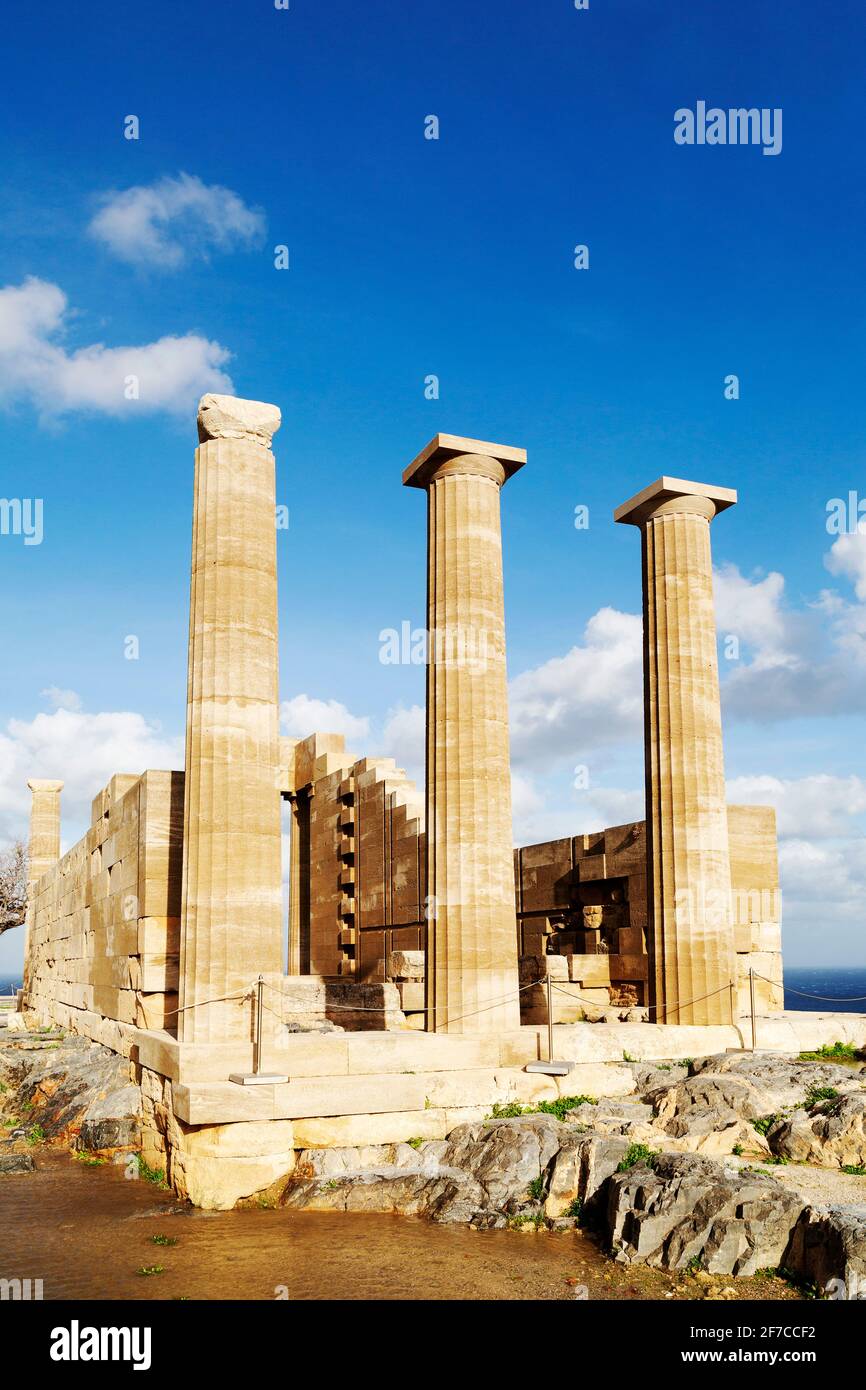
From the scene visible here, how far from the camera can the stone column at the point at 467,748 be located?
55.6 ft

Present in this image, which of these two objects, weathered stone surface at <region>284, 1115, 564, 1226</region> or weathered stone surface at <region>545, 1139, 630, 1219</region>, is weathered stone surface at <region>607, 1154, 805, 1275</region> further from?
weathered stone surface at <region>284, 1115, 564, 1226</region>

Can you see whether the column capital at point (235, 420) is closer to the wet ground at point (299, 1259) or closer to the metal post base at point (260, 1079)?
the metal post base at point (260, 1079)

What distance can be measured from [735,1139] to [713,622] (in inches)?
388

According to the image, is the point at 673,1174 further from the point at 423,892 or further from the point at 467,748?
the point at 423,892

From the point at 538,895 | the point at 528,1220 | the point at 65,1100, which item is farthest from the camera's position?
the point at 538,895

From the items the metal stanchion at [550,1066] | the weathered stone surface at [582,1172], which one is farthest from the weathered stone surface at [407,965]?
the weathered stone surface at [582,1172]

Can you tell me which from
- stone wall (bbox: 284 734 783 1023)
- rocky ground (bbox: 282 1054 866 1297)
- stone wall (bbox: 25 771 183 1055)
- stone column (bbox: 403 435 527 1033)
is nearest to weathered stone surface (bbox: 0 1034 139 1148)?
stone wall (bbox: 25 771 183 1055)

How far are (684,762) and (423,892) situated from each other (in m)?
6.14

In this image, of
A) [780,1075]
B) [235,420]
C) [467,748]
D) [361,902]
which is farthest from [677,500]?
[361,902]

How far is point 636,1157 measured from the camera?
12867mm
